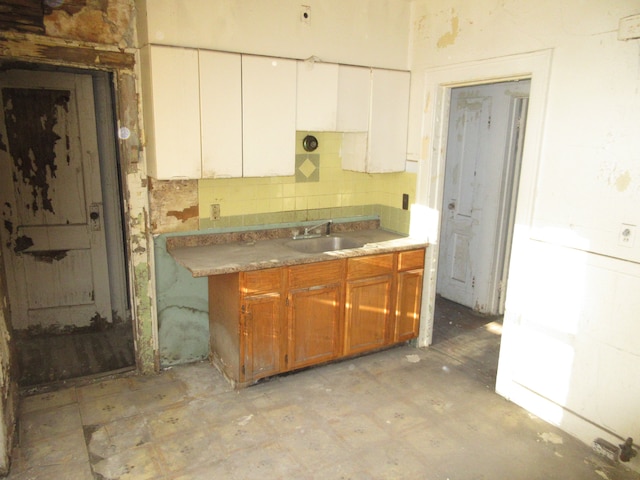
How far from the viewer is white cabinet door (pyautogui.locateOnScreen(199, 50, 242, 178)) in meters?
3.07

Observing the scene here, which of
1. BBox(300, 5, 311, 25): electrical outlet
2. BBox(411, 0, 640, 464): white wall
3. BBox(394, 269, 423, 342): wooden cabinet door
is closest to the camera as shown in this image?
BBox(411, 0, 640, 464): white wall

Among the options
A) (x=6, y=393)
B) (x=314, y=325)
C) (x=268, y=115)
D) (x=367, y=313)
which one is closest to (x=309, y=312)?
(x=314, y=325)

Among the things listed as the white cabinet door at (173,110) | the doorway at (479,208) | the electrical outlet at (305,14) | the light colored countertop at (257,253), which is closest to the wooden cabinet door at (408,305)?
the light colored countertop at (257,253)

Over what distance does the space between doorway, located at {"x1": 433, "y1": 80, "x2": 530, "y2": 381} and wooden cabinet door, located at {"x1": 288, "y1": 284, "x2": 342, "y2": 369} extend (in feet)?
3.98

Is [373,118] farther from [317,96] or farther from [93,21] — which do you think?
[93,21]

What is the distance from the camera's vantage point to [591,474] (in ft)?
8.65

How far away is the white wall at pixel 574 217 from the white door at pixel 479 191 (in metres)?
1.37

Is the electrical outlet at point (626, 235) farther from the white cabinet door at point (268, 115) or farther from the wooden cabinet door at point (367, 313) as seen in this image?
the white cabinet door at point (268, 115)

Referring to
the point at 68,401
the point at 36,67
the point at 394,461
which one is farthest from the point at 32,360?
the point at 394,461

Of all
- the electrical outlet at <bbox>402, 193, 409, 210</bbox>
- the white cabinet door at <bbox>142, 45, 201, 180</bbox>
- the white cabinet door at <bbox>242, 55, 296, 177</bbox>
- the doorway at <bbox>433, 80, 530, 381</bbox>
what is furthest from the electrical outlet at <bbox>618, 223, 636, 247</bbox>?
the white cabinet door at <bbox>142, 45, 201, 180</bbox>

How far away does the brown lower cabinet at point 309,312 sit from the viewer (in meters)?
3.24

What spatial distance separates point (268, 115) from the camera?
10.9 ft

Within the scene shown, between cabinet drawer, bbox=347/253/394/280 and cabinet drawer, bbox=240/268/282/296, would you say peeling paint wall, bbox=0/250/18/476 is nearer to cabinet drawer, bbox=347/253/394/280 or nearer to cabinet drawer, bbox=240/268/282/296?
cabinet drawer, bbox=240/268/282/296

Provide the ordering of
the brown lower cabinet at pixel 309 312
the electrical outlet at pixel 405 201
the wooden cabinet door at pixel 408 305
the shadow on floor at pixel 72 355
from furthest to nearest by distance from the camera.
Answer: the electrical outlet at pixel 405 201 < the wooden cabinet door at pixel 408 305 < the shadow on floor at pixel 72 355 < the brown lower cabinet at pixel 309 312
